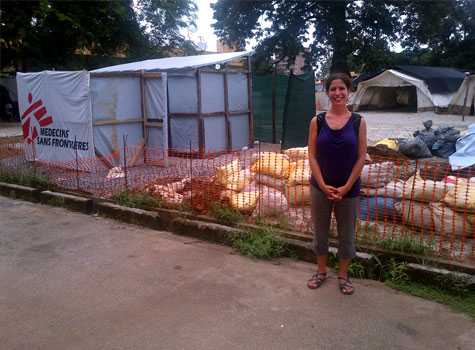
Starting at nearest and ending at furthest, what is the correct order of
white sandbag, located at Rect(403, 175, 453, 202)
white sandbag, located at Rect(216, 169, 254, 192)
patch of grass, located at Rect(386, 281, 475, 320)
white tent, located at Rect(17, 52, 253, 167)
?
patch of grass, located at Rect(386, 281, 475, 320), white sandbag, located at Rect(403, 175, 453, 202), white sandbag, located at Rect(216, 169, 254, 192), white tent, located at Rect(17, 52, 253, 167)

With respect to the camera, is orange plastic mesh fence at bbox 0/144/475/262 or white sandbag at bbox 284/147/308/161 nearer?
orange plastic mesh fence at bbox 0/144/475/262

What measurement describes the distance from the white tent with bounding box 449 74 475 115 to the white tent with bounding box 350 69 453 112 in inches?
40.9

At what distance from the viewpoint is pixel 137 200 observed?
636cm

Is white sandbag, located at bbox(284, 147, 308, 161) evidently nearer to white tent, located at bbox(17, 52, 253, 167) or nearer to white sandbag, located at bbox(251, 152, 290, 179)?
white sandbag, located at bbox(251, 152, 290, 179)

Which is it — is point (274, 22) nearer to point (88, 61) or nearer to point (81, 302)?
point (88, 61)

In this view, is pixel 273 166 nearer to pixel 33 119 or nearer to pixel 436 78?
pixel 33 119

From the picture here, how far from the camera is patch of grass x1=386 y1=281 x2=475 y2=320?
3.68 m

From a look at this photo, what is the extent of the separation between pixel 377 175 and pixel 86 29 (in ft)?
66.0

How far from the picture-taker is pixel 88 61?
2569 cm

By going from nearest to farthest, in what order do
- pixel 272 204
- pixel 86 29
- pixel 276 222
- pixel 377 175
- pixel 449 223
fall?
pixel 449 223 < pixel 276 222 < pixel 272 204 < pixel 377 175 < pixel 86 29

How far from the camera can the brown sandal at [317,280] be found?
4.06 metres

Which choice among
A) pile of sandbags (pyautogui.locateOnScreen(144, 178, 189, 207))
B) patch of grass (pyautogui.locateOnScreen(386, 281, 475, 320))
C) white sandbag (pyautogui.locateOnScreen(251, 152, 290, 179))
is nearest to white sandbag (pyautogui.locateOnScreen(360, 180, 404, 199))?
white sandbag (pyautogui.locateOnScreen(251, 152, 290, 179))

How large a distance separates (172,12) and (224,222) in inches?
906

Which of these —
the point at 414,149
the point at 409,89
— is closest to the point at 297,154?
the point at 414,149
